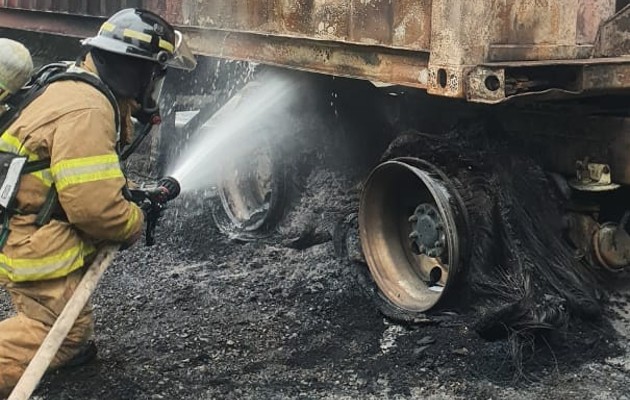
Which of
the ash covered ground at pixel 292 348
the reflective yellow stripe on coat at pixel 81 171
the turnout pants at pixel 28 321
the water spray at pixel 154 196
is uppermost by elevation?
the reflective yellow stripe on coat at pixel 81 171

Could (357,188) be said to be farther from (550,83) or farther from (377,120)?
(550,83)

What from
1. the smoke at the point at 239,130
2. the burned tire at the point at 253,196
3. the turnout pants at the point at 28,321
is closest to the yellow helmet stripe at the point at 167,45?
the turnout pants at the point at 28,321

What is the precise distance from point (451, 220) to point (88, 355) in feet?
6.09

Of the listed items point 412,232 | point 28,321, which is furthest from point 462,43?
point 28,321

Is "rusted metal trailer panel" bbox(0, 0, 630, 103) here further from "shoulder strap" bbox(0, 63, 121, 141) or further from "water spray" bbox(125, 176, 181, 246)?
"shoulder strap" bbox(0, 63, 121, 141)

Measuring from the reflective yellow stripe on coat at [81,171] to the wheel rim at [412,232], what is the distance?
168 centimetres

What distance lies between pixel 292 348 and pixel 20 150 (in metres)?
1.67

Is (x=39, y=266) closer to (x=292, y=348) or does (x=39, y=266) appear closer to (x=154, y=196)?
(x=154, y=196)

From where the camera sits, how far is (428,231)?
437 centimetres

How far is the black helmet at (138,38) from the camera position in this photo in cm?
346

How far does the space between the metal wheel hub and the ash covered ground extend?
0.35 metres

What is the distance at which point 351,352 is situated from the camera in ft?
13.5

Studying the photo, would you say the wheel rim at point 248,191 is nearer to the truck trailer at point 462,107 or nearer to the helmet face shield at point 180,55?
the truck trailer at point 462,107

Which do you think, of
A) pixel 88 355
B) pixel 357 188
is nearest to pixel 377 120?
pixel 357 188
